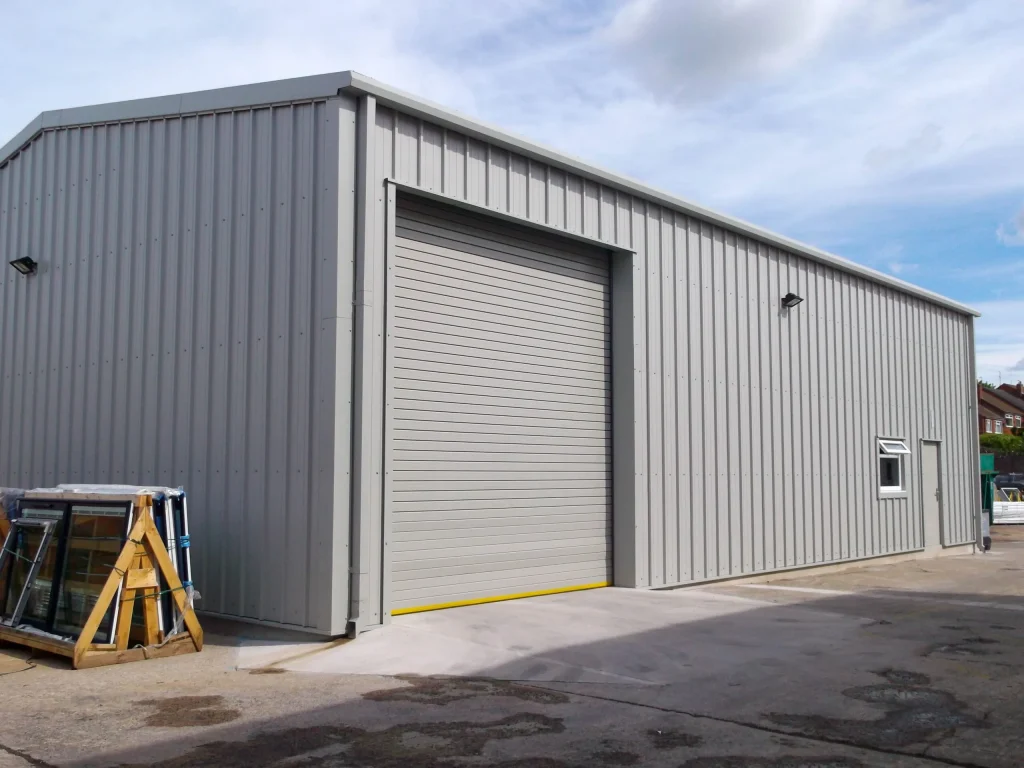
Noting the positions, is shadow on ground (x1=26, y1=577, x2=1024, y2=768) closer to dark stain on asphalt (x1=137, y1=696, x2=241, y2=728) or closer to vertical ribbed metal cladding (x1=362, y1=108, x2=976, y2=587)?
dark stain on asphalt (x1=137, y1=696, x2=241, y2=728)

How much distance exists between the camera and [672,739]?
217 inches

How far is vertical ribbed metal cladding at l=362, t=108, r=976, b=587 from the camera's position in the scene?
35.8 ft

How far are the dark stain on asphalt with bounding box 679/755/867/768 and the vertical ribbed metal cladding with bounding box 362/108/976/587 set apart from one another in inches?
192

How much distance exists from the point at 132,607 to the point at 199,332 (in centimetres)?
293

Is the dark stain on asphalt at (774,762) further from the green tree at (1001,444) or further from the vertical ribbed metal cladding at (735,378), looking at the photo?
the green tree at (1001,444)

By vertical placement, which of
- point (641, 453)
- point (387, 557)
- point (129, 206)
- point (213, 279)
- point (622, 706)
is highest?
point (129, 206)

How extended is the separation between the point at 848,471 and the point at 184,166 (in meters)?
11.4

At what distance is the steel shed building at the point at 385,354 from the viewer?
8742mm

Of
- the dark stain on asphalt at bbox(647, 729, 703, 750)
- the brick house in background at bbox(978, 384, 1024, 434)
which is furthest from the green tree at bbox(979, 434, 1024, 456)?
the dark stain on asphalt at bbox(647, 729, 703, 750)

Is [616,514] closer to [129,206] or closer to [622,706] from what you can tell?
[622,706]

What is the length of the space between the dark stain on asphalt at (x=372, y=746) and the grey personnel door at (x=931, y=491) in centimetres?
1461

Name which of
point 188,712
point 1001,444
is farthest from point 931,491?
point 1001,444

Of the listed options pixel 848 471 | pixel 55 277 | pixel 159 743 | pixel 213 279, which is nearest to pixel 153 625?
pixel 159 743

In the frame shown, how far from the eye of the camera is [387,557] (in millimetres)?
8758
